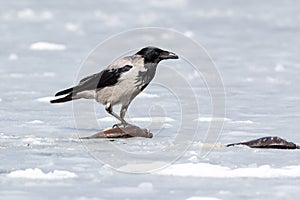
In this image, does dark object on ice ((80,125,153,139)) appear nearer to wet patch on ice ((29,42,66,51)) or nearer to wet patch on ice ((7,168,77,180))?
wet patch on ice ((7,168,77,180))

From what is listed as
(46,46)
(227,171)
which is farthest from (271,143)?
(46,46)

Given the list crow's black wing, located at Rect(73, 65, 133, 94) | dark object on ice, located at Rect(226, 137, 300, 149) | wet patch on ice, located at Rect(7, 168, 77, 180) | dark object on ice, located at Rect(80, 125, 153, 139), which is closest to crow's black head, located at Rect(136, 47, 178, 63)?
crow's black wing, located at Rect(73, 65, 133, 94)

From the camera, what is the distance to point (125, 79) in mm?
8625

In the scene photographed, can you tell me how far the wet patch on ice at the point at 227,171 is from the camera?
649cm

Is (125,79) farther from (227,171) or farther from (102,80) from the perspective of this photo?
(227,171)

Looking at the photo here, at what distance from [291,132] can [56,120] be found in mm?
2522

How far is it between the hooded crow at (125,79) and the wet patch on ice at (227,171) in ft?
6.70

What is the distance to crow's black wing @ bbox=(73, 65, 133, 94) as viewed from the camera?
28.5ft

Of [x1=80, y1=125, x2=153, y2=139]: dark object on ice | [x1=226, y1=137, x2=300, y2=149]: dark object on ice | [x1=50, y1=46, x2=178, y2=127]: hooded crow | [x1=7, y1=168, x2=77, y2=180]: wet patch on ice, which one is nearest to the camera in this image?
[x1=7, y1=168, x2=77, y2=180]: wet patch on ice

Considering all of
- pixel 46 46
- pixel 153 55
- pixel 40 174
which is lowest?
pixel 40 174

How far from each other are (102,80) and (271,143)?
1.93 m

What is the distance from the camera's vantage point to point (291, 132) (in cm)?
873

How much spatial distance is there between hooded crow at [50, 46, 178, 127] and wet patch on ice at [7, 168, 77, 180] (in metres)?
2.36

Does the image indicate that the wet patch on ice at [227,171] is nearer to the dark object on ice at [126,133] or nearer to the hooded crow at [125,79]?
the dark object on ice at [126,133]
